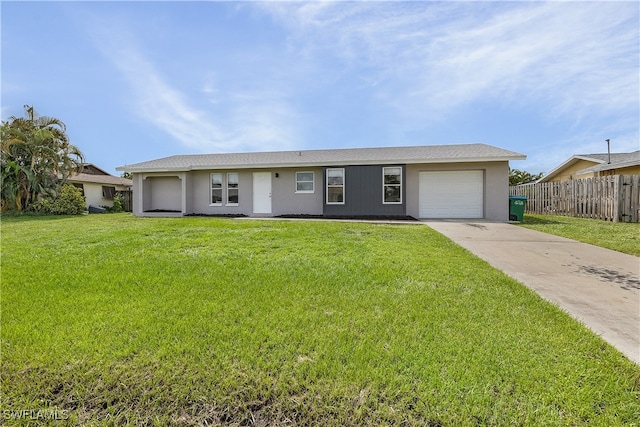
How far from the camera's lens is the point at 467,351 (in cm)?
238

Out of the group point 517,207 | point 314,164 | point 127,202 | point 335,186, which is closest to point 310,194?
point 335,186

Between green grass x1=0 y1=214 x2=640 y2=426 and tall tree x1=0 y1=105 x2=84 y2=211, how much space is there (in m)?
17.5

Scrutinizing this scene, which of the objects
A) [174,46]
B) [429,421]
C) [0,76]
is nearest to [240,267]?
[429,421]

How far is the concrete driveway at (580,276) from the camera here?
9.62 ft

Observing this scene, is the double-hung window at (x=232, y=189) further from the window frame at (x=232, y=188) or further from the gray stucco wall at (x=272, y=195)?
the gray stucco wall at (x=272, y=195)

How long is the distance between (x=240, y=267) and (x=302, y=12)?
24.8ft

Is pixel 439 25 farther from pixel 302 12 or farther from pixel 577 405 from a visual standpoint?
pixel 577 405

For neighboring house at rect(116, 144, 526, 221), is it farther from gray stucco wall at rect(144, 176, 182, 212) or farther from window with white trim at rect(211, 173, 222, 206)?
gray stucco wall at rect(144, 176, 182, 212)

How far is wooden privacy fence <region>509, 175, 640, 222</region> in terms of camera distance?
1141 cm

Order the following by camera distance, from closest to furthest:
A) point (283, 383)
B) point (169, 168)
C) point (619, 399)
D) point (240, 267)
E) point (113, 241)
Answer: point (619, 399)
point (283, 383)
point (240, 267)
point (113, 241)
point (169, 168)

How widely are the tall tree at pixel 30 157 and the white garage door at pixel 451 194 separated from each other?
2092 cm

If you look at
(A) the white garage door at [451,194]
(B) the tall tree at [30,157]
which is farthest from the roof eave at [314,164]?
(B) the tall tree at [30,157]

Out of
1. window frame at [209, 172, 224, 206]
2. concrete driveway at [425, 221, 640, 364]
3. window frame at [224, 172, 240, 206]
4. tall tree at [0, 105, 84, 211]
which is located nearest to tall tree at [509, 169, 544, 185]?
concrete driveway at [425, 221, 640, 364]

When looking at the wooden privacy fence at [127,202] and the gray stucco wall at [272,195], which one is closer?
the gray stucco wall at [272,195]
